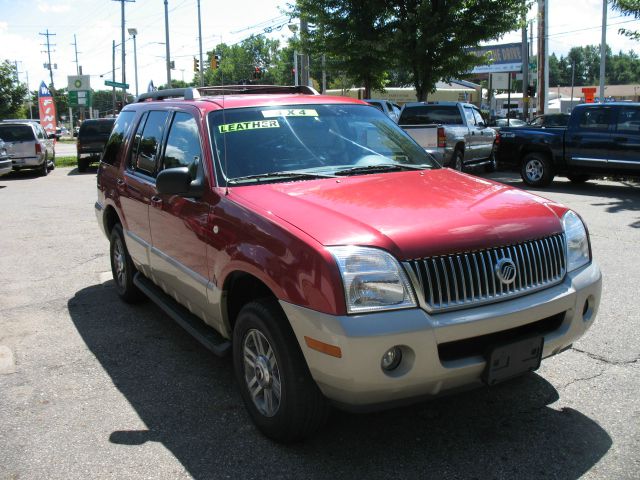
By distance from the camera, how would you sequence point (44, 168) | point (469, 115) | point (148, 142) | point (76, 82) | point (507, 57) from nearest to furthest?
point (148, 142), point (469, 115), point (44, 168), point (76, 82), point (507, 57)

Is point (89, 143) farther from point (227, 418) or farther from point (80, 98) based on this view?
point (80, 98)

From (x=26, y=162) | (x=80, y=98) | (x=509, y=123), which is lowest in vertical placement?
(x=26, y=162)

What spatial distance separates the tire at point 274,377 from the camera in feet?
9.78

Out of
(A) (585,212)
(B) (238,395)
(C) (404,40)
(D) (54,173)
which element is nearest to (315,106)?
(B) (238,395)

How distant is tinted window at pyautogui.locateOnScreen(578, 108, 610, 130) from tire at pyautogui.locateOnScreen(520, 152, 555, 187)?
1.12 metres

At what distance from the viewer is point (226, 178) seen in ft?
12.3

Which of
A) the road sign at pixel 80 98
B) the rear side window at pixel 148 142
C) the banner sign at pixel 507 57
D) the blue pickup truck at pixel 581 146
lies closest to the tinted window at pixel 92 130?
the blue pickup truck at pixel 581 146

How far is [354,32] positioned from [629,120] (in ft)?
34.1

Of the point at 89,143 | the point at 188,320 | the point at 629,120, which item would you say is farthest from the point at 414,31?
the point at 188,320

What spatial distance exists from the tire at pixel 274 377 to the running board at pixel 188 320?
0.29 meters

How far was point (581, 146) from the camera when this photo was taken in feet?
43.0

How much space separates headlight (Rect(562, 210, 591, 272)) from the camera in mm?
3434

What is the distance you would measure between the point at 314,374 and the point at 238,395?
1214 mm

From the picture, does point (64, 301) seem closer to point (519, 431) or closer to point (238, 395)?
point (238, 395)
